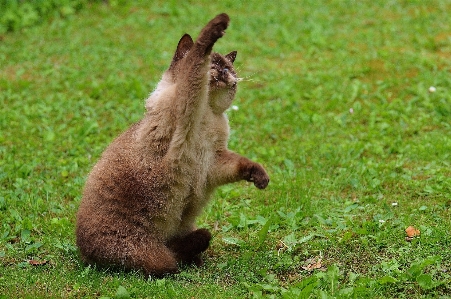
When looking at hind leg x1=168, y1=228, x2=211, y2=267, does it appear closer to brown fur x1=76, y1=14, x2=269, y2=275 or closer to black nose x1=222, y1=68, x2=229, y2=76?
brown fur x1=76, y1=14, x2=269, y2=275

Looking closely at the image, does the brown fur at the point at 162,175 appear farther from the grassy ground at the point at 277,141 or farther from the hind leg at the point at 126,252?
the grassy ground at the point at 277,141

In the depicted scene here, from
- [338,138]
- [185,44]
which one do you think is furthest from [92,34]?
[185,44]

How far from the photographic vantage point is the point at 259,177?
478 cm

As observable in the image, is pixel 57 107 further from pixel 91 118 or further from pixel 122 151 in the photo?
pixel 122 151

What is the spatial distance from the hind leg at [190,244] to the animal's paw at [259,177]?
25.9 inches

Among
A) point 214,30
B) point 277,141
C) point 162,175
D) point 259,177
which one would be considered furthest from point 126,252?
point 277,141

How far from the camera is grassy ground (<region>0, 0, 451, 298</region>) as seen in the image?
15.9ft

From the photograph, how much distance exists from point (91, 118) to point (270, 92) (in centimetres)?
247

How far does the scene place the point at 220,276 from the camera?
4969 millimetres

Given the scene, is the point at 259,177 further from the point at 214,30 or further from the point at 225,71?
the point at 214,30

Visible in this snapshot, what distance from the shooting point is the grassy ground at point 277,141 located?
4.85 m

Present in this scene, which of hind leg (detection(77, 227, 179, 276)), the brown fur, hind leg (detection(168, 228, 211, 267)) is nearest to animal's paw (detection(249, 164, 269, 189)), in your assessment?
the brown fur

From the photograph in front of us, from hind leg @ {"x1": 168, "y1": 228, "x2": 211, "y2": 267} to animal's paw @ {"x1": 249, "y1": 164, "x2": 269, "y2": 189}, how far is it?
2.16 feet

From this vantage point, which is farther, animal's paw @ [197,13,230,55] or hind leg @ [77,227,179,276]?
hind leg @ [77,227,179,276]
